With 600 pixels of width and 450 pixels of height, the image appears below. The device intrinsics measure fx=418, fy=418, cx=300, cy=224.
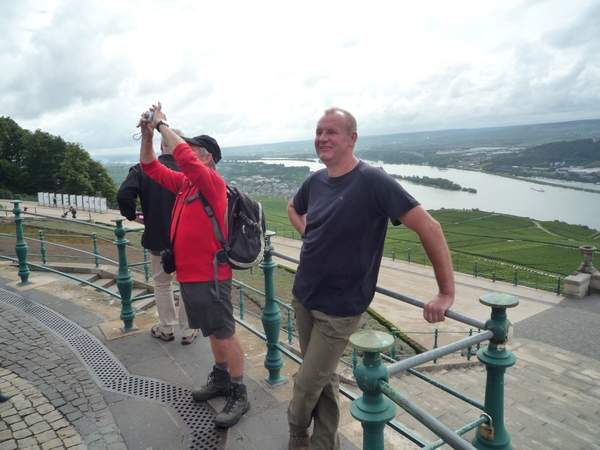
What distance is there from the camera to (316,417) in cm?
239

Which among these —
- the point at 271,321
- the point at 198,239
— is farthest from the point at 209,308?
the point at 271,321

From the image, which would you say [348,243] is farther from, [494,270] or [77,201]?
[77,201]

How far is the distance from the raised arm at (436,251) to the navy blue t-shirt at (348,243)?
12 centimetres

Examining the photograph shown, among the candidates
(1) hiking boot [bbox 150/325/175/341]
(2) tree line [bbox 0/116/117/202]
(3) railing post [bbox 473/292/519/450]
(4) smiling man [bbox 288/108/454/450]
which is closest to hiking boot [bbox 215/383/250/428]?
(4) smiling man [bbox 288/108/454/450]

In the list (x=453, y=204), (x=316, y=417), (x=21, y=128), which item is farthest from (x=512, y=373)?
(x=453, y=204)

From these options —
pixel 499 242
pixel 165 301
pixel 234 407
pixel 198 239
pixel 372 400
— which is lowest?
pixel 499 242

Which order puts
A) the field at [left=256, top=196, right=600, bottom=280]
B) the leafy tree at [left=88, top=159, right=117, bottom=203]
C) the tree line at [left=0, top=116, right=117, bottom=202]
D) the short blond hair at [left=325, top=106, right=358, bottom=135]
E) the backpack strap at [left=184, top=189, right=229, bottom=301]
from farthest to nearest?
the leafy tree at [left=88, top=159, right=117, bottom=203] < the tree line at [left=0, top=116, right=117, bottom=202] < the field at [left=256, top=196, right=600, bottom=280] < the backpack strap at [left=184, top=189, right=229, bottom=301] < the short blond hair at [left=325, top=106, right=358, bottom=135]

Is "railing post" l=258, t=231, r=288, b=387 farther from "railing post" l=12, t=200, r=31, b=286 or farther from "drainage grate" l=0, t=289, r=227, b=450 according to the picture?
"railing post" l=12, t=200, r=31, b=286

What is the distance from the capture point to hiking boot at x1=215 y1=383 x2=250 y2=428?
109 inches

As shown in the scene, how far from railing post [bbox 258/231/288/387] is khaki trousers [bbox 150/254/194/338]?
1.07m

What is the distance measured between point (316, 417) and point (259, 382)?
1.10 meters

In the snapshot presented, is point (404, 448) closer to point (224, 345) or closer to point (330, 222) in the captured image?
point (224, 345)

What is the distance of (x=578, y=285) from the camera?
18109 millimetres

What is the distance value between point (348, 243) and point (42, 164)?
53.6 metres
